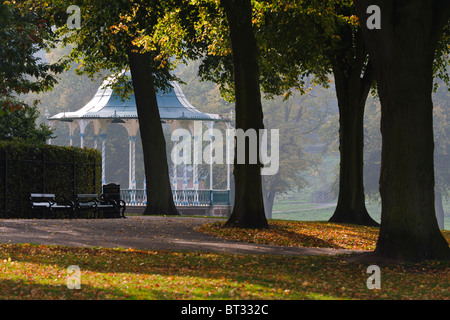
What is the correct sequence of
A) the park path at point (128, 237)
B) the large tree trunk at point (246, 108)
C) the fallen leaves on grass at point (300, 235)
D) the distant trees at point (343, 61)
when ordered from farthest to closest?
1. the distant trees at point (343, 61)
2. the large tree trunk at point (246, 108)
3. the fallen leaves on grass at point (300, 235)
4. the park path at point (128, 237)

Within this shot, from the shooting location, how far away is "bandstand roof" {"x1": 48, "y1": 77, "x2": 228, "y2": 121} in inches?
1357

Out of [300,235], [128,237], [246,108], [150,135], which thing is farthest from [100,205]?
[300,235]

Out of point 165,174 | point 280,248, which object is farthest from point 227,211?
point 280,248

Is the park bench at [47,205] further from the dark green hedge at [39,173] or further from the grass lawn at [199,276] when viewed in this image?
the grass lawn at [199,276]

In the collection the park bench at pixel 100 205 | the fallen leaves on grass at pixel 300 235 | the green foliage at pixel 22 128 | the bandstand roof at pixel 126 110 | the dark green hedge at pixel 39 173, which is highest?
the bandstand roof at pixel 126 110

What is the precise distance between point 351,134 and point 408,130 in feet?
35.6

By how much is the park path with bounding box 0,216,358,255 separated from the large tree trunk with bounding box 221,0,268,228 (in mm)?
1483

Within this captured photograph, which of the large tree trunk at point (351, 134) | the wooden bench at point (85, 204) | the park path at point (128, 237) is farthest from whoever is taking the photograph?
the large tree trunk at point (351, 134)

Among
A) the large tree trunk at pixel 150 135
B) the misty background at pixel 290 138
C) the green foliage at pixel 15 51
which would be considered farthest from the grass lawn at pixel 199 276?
the misty background at pixel 290 138

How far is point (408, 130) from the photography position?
13.0 m

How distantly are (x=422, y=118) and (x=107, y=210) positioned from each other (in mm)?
13186

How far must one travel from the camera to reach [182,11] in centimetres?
2131

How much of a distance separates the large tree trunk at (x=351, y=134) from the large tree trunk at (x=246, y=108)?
5487mm

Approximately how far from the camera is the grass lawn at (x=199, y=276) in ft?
31.1
